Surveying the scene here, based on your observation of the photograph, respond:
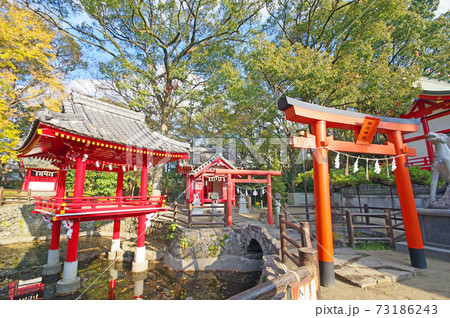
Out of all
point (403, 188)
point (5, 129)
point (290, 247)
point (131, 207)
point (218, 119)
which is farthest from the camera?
point (218, 119)

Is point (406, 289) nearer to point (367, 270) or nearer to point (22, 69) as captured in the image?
point (367, 270)

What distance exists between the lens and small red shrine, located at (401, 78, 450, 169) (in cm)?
1245

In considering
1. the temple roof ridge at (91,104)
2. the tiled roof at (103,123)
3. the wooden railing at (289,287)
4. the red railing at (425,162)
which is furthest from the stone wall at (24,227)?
the red railing at (425,162)

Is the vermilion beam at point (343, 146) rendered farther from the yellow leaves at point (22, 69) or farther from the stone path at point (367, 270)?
the yellow leaves at point (22, 69)

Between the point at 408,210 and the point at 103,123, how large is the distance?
1071 centimetres

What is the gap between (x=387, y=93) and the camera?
36.6 ft

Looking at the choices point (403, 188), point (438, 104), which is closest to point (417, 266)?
point (403, 188)

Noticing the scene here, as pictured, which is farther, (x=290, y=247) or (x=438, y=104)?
(x=438, y=104)

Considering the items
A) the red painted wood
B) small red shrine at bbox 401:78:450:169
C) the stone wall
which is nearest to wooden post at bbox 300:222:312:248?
the red painted wood

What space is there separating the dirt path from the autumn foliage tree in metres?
13.6

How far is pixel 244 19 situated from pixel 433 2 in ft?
50.4

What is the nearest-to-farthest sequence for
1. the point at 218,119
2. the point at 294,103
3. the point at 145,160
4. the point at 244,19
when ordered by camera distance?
1. the point at 294,103
2. the point at 145,160
3. the point at 244,19
4. the point at 218,119

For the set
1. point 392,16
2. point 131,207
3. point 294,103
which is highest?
point 392,16

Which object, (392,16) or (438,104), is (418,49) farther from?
(438,104)
